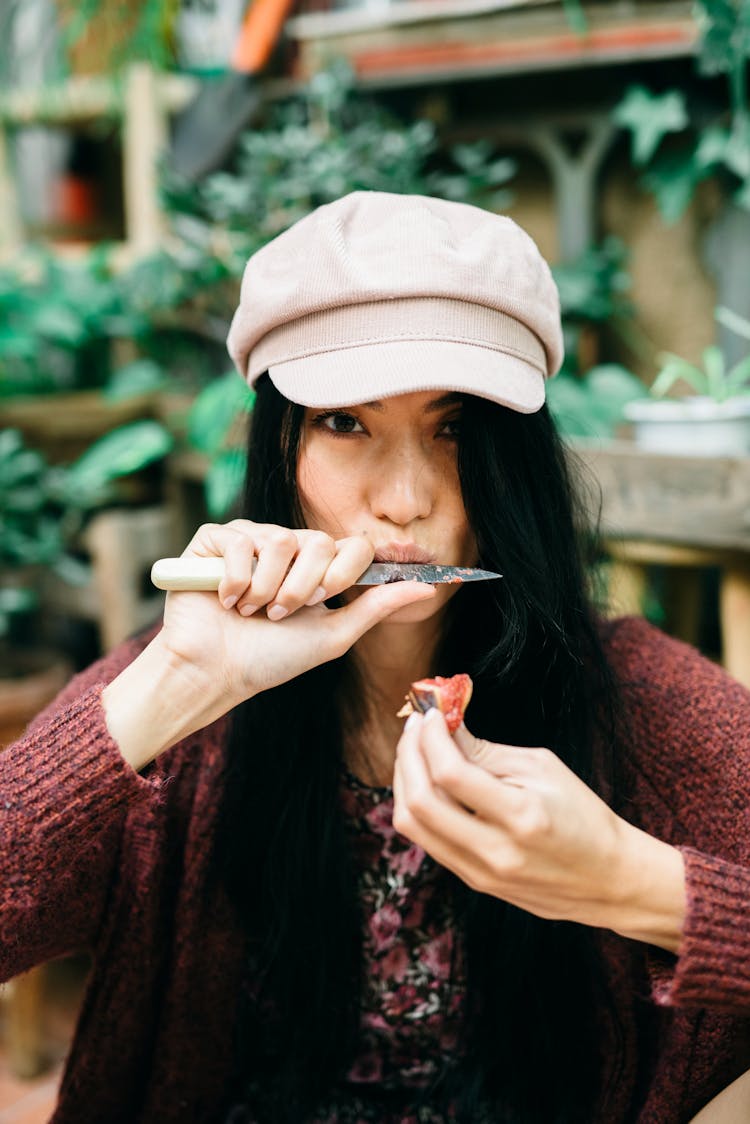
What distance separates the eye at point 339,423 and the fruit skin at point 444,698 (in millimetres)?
395

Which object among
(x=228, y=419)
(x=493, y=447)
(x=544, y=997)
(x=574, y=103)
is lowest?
(x=544, y=997)

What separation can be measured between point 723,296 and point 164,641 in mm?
2355

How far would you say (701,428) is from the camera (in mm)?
2332

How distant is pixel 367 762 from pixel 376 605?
49 cm

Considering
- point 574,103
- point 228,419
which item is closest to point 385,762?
point 228,419

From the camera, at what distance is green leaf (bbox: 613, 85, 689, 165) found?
2.95m

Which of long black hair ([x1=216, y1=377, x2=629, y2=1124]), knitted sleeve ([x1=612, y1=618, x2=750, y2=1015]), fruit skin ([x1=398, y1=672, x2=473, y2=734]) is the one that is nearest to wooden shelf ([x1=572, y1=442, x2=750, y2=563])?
knitted sleeve ([x1=612, y1=618, x2=750, y2=1015])

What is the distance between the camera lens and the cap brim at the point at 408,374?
1.29 metres

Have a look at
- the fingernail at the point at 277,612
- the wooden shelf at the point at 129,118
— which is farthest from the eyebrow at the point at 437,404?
the wooden shelf at the point at 129,118

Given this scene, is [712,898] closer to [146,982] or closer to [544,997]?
[544,997]

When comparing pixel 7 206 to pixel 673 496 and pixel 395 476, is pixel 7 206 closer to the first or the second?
pixel 673 496

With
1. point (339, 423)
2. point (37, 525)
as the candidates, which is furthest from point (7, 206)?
point (339, 423)

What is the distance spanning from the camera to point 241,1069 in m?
1.70

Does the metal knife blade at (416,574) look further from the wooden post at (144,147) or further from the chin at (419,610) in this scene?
the wooden post at (144,147)
